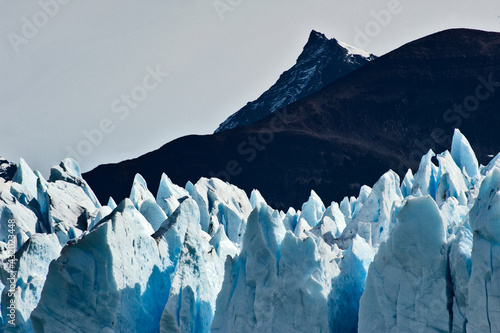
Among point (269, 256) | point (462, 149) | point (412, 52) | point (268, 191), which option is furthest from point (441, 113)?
point (269, 256)

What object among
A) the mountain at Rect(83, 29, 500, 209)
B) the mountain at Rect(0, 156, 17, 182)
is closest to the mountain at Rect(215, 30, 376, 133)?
the mountain at Rect(83, 29, 500, 209)

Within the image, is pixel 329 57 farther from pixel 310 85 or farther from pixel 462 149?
pixel 462 149

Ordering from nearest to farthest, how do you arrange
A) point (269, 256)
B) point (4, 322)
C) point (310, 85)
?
point (269, 256), point (4, 322), point (310, 85)

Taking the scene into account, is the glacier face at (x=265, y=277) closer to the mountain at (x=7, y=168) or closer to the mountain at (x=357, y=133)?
the mountain at (x=357, y=133)

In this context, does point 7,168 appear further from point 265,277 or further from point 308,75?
point 265,277

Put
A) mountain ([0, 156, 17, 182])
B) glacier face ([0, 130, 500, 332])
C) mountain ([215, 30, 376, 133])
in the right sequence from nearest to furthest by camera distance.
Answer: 1. glacier face ([0, 130, 500, 332])
2. mountain ([0, 156, 17, 182])
3. mountain ([215, 30, 376, 133])

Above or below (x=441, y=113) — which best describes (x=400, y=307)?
below

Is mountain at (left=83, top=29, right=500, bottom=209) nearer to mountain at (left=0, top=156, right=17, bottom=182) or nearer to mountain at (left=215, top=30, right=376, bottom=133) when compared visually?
mountain at (left=0, top=156, right=17, bottom=182)
